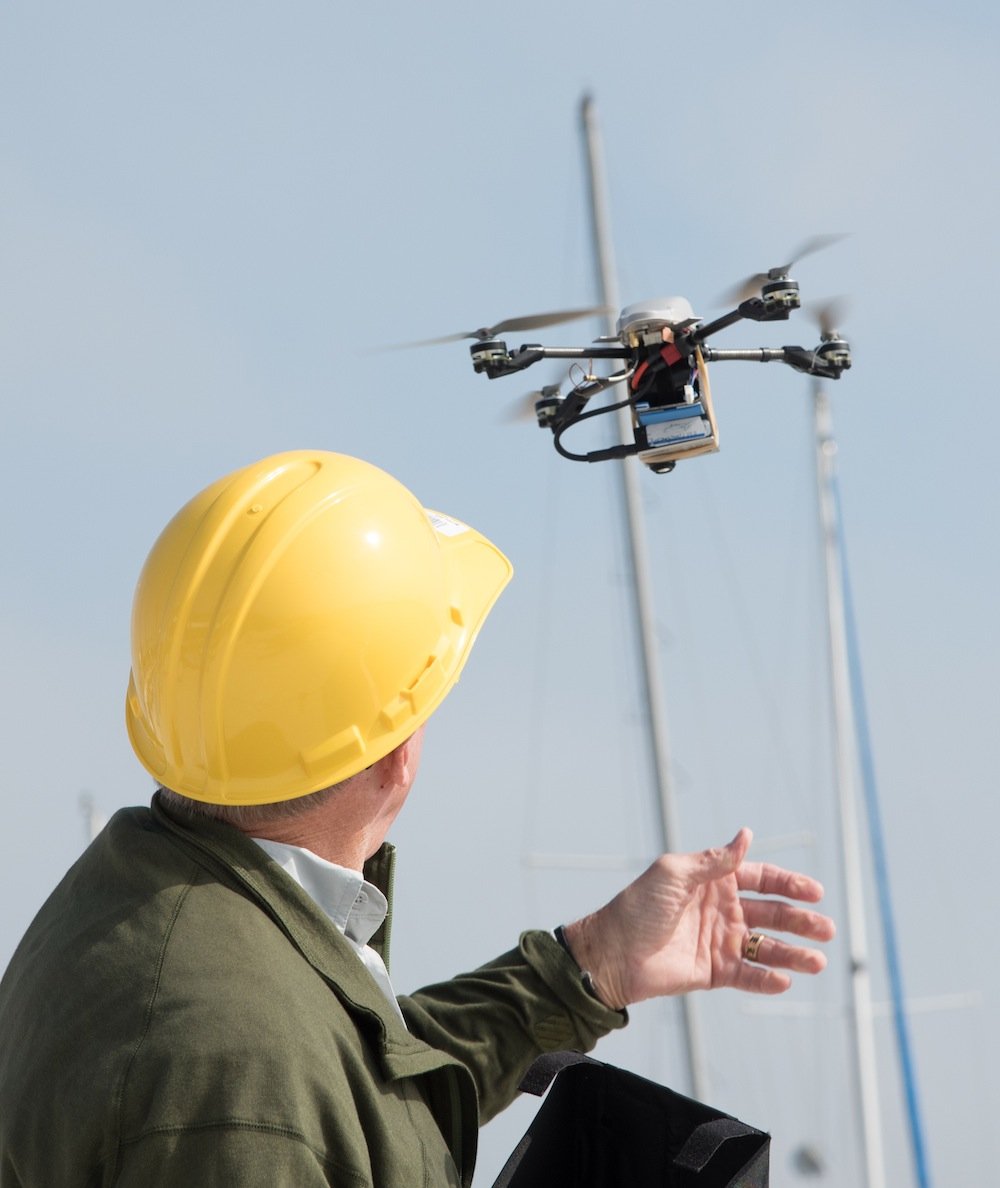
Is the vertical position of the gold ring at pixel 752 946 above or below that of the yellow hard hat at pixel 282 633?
below

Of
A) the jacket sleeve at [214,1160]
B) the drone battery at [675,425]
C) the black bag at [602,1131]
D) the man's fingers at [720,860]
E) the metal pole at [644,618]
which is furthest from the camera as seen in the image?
the metal pole at [644,618]

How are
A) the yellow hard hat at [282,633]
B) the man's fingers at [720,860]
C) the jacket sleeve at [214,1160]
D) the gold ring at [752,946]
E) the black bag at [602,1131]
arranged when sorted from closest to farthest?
the jacket sleeve at [214,1160] → the yellow hard hat at [282,633] → the black bag at [602,1131] → the man's fingers at [720,860] → the gold ring at [752,946]

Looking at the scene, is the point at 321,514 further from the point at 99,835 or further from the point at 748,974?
the point at 748,974

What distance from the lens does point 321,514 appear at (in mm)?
3023

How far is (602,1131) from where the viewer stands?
343 cm

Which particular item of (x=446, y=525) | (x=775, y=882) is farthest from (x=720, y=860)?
(x=446, y=525)

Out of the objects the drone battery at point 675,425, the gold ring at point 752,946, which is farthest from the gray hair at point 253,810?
the drone battery at point 675,425

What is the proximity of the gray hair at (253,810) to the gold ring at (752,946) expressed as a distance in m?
1.26

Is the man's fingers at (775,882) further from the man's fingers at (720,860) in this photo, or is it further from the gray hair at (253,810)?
the gray hair at (253,810)

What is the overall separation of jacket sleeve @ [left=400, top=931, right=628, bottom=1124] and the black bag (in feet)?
1.05

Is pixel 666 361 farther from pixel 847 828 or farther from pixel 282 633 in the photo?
pixel 847 828

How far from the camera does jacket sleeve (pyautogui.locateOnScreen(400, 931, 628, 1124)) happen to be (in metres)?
3.77

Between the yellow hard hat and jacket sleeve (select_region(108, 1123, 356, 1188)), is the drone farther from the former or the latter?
jacket sleeve (select_region(108, 1123, 356, 1188))

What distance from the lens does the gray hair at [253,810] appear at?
2969 mm
